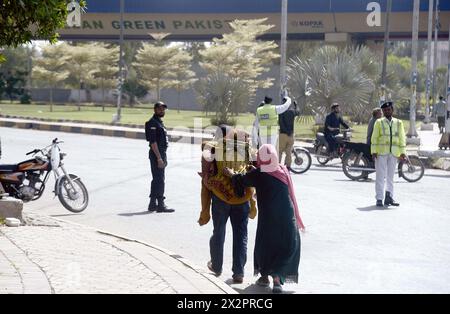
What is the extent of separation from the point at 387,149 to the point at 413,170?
402 cm

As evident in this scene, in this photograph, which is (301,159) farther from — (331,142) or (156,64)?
(156,64)

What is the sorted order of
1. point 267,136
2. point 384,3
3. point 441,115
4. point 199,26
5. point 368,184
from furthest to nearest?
point 199,26 < point 384,3 < point 441,115 < point 267,136 < point 368,184

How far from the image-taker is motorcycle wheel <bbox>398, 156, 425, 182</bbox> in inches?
698

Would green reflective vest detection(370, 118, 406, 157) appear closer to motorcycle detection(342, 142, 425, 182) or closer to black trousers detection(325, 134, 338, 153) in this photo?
motorcycle detection(342, 142, 425, 182)

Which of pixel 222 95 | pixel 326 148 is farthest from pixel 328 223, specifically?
pixel 222 95

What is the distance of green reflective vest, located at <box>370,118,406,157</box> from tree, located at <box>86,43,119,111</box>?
5141 centimetres

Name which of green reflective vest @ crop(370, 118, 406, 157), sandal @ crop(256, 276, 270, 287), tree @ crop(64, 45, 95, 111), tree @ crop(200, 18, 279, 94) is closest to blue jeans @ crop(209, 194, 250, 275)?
sandal @ crop(256, 276, 270, 287)

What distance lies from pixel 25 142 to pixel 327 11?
103 feet

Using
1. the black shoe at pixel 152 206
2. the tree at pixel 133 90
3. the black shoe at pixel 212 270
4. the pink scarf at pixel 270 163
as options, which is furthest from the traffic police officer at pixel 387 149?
the tree at pixel 133 90

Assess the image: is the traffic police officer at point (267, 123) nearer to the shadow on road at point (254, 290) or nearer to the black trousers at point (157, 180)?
the black trousers at point (157, 180)

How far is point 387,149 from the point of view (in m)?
13.9

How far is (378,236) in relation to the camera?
432 inches
